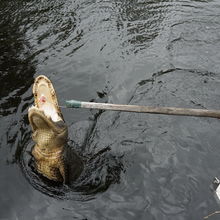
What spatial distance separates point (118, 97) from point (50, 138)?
9.10 feet

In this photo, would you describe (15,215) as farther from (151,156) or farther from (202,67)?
(202,67)

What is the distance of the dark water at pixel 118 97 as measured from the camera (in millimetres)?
5113

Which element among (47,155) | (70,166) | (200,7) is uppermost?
(47,155)

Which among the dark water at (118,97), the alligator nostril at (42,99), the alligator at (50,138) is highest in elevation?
the alligator nostril at (42,99)

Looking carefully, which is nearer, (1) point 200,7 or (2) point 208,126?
(2) point 208,126

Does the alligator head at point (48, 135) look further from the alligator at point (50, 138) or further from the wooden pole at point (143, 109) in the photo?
the wooden pole at point (143, 109)

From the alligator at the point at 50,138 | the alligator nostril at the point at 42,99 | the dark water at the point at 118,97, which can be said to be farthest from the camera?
the dark water at the point at 118,97

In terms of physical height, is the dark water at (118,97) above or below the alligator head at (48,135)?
below

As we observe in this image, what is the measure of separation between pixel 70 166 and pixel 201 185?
6.75 feet

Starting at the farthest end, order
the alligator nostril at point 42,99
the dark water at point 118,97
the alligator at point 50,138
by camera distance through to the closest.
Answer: the dark water at point 118,97, the alligator nostril at point 42,99, the alligator at point 50,138

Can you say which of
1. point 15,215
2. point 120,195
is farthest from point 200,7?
point 15,215

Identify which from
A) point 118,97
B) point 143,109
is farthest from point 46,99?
point 118,97

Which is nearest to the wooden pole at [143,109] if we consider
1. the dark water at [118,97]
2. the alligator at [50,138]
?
the alligator at [50,138]

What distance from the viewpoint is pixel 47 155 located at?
4691 mm
